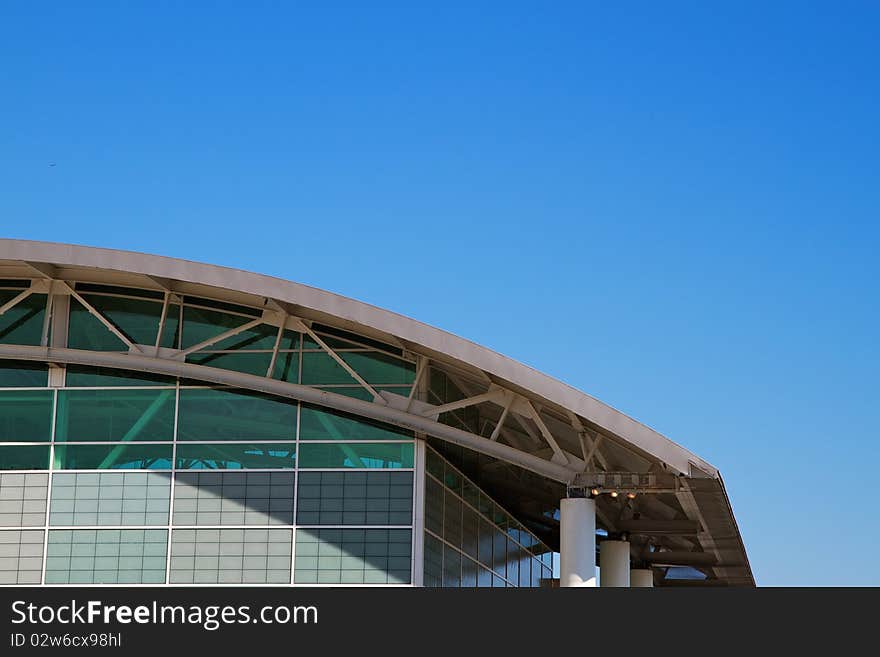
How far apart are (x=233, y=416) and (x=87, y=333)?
2.64 meters

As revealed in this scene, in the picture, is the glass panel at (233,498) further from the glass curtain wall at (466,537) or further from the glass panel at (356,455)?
the glass curtain wall at (466,537)

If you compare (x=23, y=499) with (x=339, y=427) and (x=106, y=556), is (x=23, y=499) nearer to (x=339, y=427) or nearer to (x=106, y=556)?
(x=106, y=556)

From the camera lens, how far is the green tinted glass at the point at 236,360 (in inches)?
871

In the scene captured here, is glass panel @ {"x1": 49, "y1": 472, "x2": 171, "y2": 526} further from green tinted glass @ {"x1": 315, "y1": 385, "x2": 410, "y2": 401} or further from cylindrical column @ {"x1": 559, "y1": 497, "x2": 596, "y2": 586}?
cylindrical column @ {"x1": 559, "y1": 497, "x2": 596, "y2": 586}

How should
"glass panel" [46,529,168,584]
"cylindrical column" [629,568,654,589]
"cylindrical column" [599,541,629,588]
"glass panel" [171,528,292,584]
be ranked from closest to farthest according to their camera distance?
"glass panel" [171,528,292,584] → "glass panel" [46,529,168,584] → "cylindrical column" [599,541,629,588] → "cylindrical column" [629,568,654,589]

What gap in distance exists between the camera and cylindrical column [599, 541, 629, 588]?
2677 centimetres

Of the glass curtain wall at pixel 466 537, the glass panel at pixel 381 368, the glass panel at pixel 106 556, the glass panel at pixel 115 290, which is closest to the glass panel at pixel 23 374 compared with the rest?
the glass panel at pixel 115 290

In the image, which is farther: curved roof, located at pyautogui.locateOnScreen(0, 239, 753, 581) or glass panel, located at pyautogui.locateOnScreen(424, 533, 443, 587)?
glass panel, located at pyautogui.locateOnScreen(424, 533, 443, 587)

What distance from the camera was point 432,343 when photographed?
2052cm

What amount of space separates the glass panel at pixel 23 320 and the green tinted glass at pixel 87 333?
0.46 meters

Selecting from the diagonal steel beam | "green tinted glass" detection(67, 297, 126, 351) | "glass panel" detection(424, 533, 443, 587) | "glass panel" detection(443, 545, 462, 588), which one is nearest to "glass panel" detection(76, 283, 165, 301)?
"green tinted glass" detection(67, 297, 126, 351)

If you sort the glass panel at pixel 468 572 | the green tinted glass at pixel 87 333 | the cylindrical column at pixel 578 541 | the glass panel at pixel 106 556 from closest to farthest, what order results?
the cylindrical column at pixel 578 541, the glass panel at pixel 106 556, the green tinted glass at pixel 87 333, the glass panel at pixel 468 572

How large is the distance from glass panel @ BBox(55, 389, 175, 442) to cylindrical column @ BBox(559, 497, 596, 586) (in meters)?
6.11

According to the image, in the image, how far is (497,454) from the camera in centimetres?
2123
